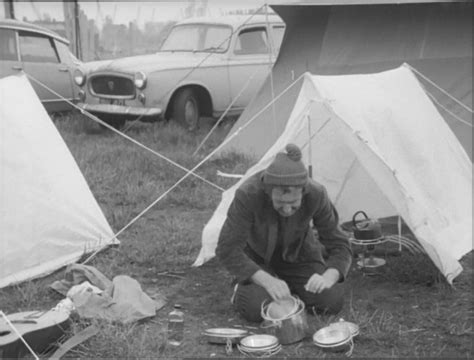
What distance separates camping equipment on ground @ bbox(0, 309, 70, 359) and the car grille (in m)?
6.20

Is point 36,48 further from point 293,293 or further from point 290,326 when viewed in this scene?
point 290,326

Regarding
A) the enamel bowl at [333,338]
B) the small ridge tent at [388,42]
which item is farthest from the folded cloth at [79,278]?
the small ridge tent at [388,42]

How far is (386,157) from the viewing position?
16.4ft

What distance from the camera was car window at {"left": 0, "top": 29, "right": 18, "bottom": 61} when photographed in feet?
35.0

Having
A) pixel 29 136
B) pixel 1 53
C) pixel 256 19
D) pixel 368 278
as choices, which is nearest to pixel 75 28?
pixel 1 53

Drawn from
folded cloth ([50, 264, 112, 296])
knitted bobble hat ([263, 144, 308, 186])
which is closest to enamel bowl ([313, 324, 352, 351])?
knitted bobble hat ([263, 144, 308, 186])

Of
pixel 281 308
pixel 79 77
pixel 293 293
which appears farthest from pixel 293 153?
pixel 79 77

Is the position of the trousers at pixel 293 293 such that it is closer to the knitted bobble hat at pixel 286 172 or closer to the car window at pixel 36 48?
the knitted bobble hat at pixel 286 172

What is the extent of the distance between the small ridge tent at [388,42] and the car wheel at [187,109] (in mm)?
2394

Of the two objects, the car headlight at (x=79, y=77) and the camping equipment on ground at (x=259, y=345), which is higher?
the car headlight at (x=79, y=77)

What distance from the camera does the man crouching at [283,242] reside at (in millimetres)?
4078

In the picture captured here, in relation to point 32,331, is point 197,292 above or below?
below

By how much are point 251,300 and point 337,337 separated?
539mm

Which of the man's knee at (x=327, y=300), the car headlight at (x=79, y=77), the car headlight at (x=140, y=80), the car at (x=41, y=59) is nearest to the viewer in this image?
the man's knee at (x=327, y=300)
